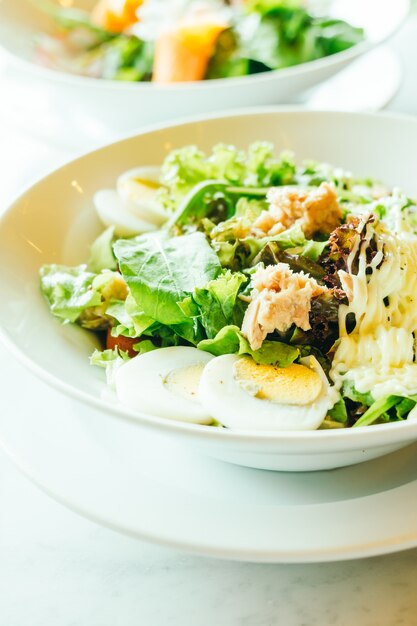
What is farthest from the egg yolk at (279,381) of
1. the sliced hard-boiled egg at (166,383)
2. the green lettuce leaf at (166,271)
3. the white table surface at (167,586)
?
the white table surface at (167,586)

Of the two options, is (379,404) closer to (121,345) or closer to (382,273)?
(382,273)

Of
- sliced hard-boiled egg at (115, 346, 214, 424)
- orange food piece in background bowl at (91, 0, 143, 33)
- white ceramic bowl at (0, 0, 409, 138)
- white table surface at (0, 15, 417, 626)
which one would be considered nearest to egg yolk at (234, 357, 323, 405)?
sliced hard-boiled egg at (115, 346, 214, 424)

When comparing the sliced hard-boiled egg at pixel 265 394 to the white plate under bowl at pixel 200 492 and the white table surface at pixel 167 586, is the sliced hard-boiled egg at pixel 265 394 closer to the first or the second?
the white plate under bowl at pixel 200 492

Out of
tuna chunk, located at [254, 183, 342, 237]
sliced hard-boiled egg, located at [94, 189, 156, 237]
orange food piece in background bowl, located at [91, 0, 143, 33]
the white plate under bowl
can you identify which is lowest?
the white plate under bowl

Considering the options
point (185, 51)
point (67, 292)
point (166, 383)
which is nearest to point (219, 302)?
point (166, 383)

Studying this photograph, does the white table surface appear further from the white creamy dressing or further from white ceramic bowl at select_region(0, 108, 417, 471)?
the white creamy dressing

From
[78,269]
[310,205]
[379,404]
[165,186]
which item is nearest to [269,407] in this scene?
[379,404]

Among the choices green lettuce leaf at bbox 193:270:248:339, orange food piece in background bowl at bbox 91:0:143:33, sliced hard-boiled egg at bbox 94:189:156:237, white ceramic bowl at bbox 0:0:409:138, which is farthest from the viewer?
orange food piece in background bowl at bbox 91:0:143:33

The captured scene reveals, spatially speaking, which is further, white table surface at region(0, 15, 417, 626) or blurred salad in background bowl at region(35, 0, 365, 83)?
blurred salad in background bowl at region(35, 0, 365, 83)
